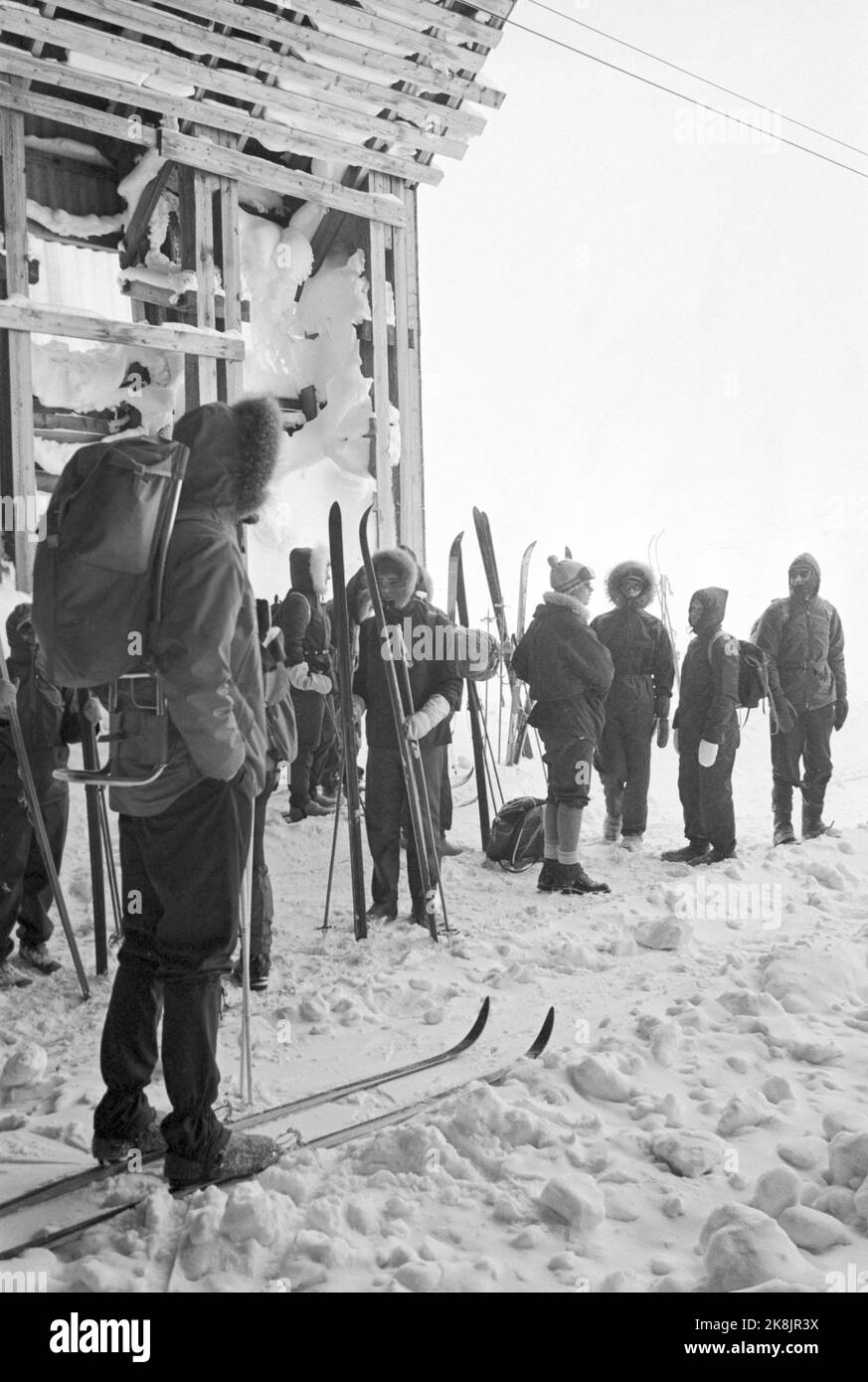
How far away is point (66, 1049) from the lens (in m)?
3.28

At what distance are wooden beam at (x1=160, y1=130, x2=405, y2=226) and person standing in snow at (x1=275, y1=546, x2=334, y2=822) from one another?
3667mm

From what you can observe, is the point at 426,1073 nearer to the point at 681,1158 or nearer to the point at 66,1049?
the point at 681,1158

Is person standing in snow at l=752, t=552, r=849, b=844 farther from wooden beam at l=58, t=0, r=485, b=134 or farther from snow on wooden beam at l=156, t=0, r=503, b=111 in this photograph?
wooden beam at l=58, t=0, r=485, b=134

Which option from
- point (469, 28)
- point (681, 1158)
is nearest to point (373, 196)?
point (469, 28)

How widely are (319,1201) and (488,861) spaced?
160 inches

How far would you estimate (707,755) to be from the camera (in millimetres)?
6207

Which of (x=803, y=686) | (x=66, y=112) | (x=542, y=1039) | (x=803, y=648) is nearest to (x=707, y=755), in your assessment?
(x=803, y=686)

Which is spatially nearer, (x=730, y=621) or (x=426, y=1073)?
(x=426, y=1073)

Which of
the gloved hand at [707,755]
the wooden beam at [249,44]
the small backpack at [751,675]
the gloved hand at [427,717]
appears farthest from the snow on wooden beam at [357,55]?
the gloved hand at [707,755]

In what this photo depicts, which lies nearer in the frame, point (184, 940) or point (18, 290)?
point (184, 940)

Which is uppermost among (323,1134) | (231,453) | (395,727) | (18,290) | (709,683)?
(18,290)

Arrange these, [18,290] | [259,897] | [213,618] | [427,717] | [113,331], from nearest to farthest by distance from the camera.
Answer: [213,618] < [259,897] < [427,717] < [18,290] < [113,331]

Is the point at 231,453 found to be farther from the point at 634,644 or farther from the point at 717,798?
the point at 717,798

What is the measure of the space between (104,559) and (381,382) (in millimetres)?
7648
